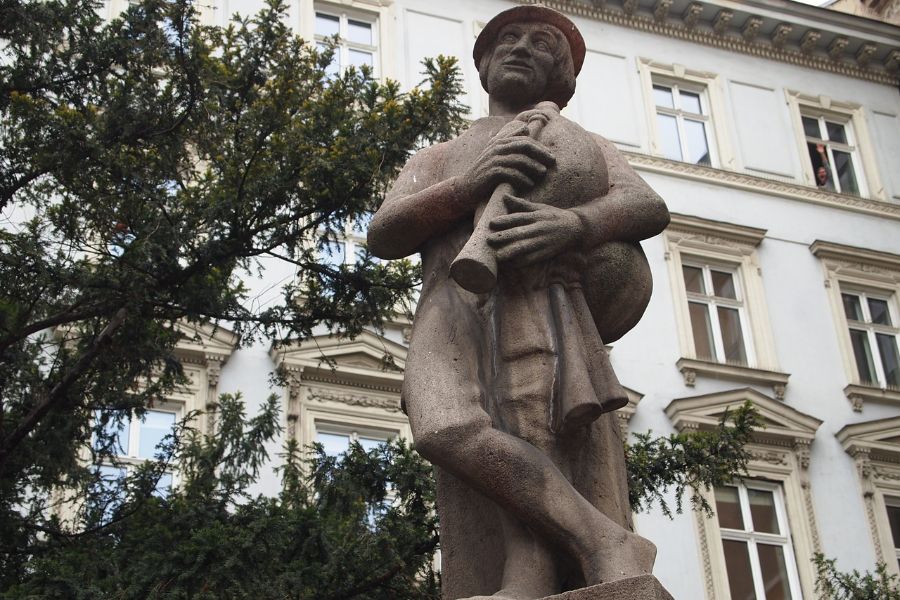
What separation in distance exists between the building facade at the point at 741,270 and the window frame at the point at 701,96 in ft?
0.13

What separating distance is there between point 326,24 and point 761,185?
26.2ft

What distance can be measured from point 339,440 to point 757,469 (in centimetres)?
618

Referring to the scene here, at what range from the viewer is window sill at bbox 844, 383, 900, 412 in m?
22.8

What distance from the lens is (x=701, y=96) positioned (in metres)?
26.4

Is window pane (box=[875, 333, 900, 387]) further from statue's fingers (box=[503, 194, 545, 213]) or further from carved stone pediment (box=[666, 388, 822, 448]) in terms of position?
statue's fingers (box=[503, 194, 545, 213])

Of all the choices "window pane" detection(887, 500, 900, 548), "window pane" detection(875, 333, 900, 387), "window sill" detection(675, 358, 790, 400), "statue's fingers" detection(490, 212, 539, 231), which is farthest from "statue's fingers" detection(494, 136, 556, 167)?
"window pane" detection(875, 333, 900, 387)

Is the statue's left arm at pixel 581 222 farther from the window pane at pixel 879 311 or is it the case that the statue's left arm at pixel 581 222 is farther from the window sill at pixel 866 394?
the window pane at pixel 879 311

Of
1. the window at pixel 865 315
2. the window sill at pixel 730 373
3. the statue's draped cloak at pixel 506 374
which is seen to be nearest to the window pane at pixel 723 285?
the window sill at pixel 730 373

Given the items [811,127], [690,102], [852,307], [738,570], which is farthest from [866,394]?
[690,102]

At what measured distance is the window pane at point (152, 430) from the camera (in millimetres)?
17859

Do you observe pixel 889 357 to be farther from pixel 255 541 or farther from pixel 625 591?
pixel 625 591

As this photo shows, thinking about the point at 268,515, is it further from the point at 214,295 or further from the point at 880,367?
the point at 880,367

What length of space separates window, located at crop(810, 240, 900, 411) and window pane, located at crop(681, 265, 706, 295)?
2.33 m

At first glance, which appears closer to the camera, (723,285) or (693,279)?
(693,279)
